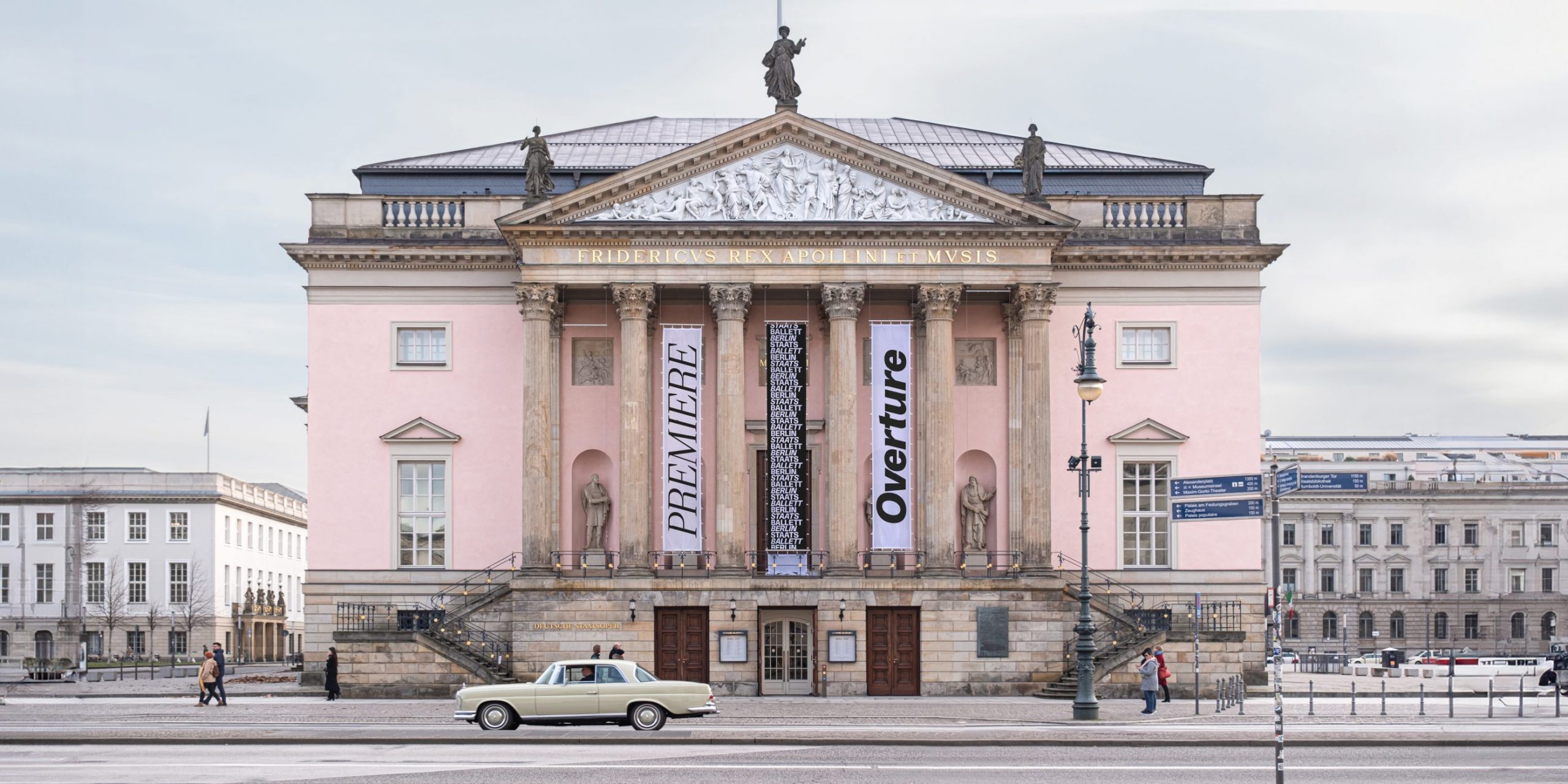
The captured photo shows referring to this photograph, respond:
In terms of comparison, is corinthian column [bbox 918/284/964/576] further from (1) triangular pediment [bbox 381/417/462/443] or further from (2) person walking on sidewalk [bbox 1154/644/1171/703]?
(1) triangular pediment [bbox 381/417/462/443]

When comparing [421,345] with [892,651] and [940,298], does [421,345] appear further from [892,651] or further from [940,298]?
[892,651]

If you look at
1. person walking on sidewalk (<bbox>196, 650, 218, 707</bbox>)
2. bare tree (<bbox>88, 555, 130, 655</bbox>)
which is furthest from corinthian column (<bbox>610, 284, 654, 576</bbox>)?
bare tree (<bbox>88, 555, 130, 655</bbox>)

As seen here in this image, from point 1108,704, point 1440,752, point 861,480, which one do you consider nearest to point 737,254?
point 861,480

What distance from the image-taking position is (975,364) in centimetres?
5362

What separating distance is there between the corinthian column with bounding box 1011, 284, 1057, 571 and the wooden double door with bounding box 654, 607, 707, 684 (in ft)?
31.1

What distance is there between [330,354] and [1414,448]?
11731 cm

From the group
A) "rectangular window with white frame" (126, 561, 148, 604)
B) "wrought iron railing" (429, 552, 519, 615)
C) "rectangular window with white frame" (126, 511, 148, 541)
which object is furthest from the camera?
"rectangular window with white frame" (126, 511, 148, 541)

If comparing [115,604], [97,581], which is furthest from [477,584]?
[97,581]

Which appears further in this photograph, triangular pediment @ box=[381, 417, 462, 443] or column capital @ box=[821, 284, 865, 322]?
triangular pediment @ box=[381, 417, 462, 443]

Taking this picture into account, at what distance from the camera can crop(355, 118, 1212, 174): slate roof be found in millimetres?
56500

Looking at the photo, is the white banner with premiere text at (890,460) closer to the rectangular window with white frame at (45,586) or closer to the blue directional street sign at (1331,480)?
the blue directional street sign at (1331,480)

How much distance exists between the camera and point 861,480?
52.5 m

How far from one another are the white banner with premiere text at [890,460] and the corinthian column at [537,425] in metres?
9.37

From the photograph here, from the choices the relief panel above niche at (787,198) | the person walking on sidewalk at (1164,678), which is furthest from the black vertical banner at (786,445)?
the person walking on sidewalk at (1164,678)
